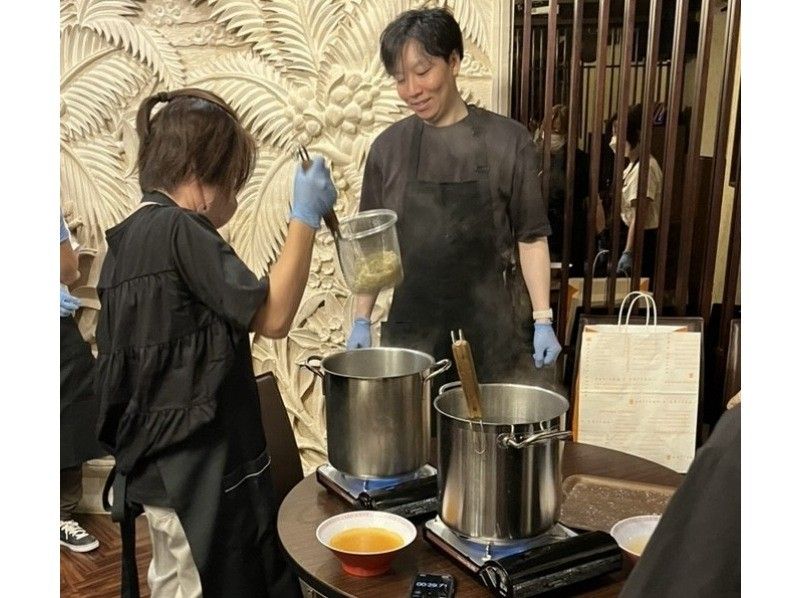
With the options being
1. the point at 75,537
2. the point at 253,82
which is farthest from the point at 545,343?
the point at 75,537

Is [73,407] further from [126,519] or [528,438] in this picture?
[528,438]

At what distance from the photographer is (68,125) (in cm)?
203

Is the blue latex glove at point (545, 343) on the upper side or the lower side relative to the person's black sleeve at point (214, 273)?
lower

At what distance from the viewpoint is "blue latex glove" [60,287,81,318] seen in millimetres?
1972

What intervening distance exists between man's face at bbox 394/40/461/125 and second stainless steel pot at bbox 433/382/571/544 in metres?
1.13

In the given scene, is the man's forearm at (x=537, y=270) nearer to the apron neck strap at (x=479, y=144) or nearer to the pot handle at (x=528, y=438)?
the apron neck strap at (x=479, y=144)

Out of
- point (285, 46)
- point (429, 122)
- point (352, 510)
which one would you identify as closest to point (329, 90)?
point (285, 46)

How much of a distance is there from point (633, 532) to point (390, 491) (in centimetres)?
41

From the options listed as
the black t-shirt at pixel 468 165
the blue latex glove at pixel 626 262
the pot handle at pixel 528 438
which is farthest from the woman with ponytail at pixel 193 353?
the blue latex glove at pixel 626 262

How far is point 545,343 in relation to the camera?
2035mm

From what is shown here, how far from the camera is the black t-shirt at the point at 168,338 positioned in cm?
129

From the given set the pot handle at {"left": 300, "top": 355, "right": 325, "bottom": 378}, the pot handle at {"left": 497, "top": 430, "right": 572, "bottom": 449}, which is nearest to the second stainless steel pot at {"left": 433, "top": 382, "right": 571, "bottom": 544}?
the pot handle at {"left": 497, "top": 430, "right": 572, "bottom": 449}

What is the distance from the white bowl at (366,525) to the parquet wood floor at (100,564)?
45.1 inches
